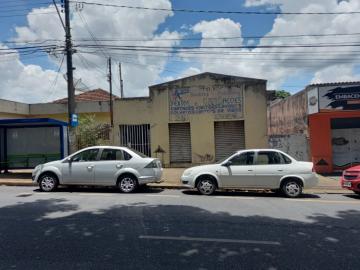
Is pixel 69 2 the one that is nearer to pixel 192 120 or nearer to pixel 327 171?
pixel 192 120

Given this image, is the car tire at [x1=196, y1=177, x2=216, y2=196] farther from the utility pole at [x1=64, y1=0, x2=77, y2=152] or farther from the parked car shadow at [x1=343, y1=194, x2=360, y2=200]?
the utility pole at [x1=64, y1=0, x2=77, y2=152]

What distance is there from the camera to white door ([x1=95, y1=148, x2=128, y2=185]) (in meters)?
12.1

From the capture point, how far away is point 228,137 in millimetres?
19969

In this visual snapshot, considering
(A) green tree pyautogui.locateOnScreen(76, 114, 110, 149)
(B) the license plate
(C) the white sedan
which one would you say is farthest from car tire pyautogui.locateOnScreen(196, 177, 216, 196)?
(A) green tree pyautogui.locateOnScreen(76, 114, 110, 149)

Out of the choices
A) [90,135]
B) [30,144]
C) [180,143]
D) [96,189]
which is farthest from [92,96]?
[96,189]

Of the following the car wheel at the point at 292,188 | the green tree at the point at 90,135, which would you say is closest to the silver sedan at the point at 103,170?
the car wheel at the point at 292,188

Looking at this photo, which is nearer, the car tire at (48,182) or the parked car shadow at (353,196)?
the parked car shadow at (353,196)

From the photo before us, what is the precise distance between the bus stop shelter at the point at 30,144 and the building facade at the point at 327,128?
34.7ft

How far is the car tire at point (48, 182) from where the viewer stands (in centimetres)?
1240

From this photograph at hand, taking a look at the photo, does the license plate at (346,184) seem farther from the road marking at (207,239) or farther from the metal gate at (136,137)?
the metal gate at (136,137)

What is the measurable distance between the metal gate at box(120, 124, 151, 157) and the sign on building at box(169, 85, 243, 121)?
171cm

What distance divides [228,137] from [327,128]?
4.93 meters

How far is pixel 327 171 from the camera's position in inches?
694

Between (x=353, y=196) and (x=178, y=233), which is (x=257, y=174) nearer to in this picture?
(x=353, y=196)
